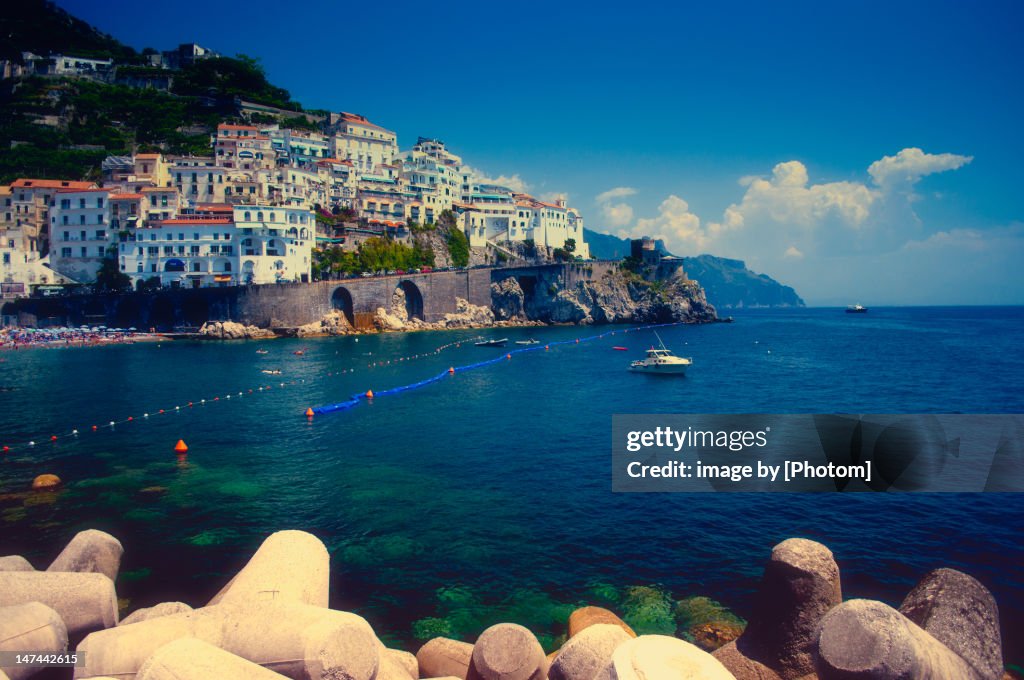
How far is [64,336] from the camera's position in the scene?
7419cm

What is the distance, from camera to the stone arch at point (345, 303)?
284ft

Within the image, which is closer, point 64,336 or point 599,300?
point 64,336

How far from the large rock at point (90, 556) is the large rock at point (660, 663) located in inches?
456

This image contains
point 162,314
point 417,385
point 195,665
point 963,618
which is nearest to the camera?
point 195,665

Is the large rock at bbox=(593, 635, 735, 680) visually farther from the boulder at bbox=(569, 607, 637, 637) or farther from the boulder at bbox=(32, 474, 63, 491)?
the boulder at bbox=(32, 474, 63, 491)

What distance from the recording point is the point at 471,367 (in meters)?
54.6

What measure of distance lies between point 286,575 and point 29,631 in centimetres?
328

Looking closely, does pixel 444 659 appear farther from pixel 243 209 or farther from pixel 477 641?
pixel 243 209

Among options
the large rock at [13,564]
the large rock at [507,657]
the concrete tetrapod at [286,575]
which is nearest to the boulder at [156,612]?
the concrete tetrapod at [286,575]

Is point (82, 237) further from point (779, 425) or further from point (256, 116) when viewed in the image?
point (779, 425)

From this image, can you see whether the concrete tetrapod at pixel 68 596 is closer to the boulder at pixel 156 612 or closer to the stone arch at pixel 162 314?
the boulder at pixel 156 612

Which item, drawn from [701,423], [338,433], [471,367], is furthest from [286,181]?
[701,423]

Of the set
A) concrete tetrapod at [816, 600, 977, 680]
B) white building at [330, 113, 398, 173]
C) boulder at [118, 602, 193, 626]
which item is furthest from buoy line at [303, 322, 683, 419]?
white building at [330, 113, 398, 173]

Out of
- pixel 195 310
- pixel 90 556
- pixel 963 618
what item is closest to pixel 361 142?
pixel 195 310
